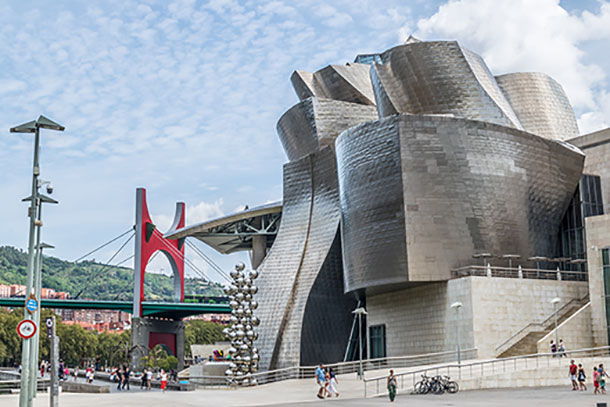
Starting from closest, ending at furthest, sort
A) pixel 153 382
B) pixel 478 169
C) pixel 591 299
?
pixel 591 299 < pixel 478 169 < pixel 153 382

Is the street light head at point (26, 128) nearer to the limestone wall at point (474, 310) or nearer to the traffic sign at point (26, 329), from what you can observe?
the traffic sign at point (26, 329)

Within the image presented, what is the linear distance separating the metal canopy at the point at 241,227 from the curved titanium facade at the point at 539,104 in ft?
59.8

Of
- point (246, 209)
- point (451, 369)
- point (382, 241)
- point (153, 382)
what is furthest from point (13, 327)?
point (451, 369)

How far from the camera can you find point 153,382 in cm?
3891

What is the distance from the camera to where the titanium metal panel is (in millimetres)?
49156

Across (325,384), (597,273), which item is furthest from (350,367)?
(597,273)

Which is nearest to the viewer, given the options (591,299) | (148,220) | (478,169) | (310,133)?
(591,299)

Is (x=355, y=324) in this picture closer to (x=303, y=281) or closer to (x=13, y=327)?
(x=303, y=281)

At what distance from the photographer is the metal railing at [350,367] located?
108 ft

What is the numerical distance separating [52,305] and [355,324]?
120 ft

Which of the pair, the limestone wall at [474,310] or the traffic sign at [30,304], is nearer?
the traffic sign at [30,304]

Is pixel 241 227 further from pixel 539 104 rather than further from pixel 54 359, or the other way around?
pixel 54 359

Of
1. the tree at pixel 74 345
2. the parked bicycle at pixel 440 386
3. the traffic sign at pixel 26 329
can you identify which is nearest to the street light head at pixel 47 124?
the traffic sign at pixel 26 329

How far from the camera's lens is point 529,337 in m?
32.7
